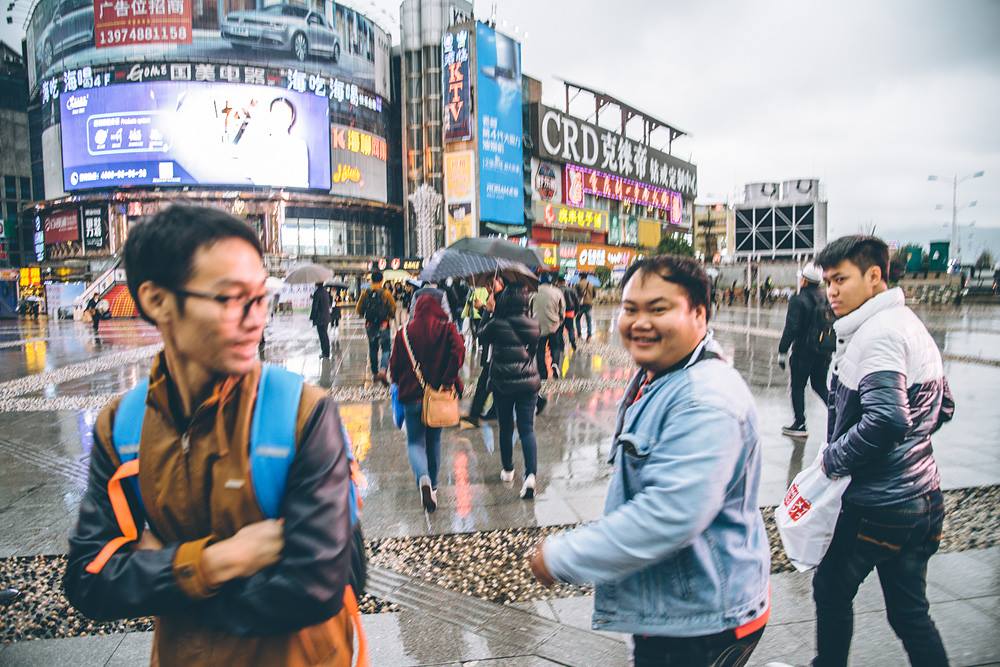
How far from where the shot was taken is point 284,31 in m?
47.8

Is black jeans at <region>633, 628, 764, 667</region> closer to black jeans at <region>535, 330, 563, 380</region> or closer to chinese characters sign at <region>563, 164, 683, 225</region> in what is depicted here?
black jeans at <region>535, 330, 563, 380</region>

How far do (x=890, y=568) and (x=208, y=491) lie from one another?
2372mm

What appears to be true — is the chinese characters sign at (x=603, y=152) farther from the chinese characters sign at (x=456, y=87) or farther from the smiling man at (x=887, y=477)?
the smiling man at (x=887, y=477)

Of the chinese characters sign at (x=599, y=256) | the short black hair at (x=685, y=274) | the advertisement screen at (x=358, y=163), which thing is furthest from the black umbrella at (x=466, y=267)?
the chinese characters sign at (x=599, y=256)

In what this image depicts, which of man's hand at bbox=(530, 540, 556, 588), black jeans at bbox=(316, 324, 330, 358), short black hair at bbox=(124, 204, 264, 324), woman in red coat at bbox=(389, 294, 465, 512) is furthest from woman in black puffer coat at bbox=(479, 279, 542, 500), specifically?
black jeans at bbox=(316, 324, 330, 358)

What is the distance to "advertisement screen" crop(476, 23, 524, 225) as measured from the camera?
4875 cm

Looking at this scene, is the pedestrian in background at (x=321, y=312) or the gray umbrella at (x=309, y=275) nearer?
the pedestrian in background at (x=321, y=312)

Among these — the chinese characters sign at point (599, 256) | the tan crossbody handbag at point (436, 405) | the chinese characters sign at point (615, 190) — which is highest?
the chinese characters sign at point (615, 190)

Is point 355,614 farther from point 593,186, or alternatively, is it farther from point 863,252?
point 593,186

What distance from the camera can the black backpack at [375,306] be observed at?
36.7ft

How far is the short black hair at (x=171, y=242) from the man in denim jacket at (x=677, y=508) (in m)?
1.11

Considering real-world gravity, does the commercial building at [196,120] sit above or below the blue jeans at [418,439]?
above

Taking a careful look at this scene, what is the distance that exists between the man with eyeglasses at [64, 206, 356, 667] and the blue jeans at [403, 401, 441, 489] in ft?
11.2

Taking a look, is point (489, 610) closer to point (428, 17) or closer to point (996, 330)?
point (996, 330)
